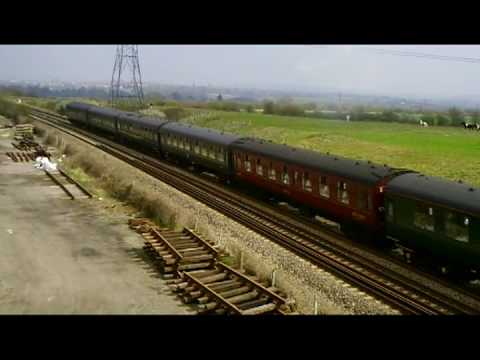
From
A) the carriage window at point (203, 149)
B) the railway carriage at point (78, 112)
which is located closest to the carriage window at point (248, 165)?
the carriage window at point (203, 149)

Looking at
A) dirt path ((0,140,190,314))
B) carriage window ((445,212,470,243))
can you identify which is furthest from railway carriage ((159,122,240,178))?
carriage window ((445,212,470,243))

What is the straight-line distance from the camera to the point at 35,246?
1755cm

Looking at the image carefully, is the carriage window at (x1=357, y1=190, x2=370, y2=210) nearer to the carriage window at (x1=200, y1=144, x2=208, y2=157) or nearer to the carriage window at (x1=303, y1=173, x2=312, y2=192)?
the carriage window at (x1=303, y1=173, x2=312, y2=192)

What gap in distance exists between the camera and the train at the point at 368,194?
1335cm

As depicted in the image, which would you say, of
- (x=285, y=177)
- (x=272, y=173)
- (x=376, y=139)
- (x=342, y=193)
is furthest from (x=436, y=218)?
(x=376, y=139)

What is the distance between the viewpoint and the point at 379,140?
51344 millimetres

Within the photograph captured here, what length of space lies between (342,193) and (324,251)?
222cm

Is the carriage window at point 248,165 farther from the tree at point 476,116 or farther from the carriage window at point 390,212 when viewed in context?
the tree at point 476,116

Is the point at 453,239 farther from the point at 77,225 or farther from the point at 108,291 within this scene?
the point at 77,225

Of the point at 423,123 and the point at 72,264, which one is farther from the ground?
the point at 423,123

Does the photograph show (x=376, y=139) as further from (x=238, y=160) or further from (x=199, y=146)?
(x=238, y=160)

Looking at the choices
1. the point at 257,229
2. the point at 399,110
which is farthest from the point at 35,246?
the point at 399,110

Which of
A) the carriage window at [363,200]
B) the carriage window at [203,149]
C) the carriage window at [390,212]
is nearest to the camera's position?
the carriage window at [390,212]
